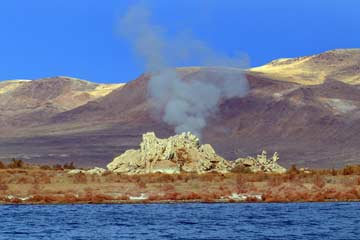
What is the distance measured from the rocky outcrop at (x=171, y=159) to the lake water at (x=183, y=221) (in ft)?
97.1

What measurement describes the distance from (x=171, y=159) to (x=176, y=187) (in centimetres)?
2035

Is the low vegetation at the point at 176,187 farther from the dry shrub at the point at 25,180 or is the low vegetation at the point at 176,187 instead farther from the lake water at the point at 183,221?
the lake water at the point at 183,221

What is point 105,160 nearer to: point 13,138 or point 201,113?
point 201,113

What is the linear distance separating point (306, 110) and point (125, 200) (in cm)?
11836

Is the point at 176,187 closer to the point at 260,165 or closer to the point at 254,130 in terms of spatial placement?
the point at 260,165

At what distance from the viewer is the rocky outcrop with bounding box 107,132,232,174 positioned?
88375 mm

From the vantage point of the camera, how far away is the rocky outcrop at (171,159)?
88.4 m

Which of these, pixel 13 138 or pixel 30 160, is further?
pixel 13 138

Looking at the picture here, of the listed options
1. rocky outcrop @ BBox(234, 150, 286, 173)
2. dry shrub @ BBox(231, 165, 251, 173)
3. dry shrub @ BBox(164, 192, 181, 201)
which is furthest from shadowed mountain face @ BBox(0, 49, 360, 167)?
dry shrub @ BBox(164, 192, 181, 201)

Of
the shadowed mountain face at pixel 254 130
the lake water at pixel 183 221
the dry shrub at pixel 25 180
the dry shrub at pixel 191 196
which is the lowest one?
the lake water at pixel 183 221

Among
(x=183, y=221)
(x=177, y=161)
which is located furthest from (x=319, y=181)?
(x=183, y=221)

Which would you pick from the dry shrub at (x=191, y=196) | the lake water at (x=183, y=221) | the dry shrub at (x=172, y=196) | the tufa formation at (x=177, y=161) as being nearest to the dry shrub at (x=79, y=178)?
the tufa formation at (x=177, y=161)

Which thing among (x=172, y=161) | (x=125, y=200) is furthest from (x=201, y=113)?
(x=125, y=200)

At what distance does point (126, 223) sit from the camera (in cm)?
4509
